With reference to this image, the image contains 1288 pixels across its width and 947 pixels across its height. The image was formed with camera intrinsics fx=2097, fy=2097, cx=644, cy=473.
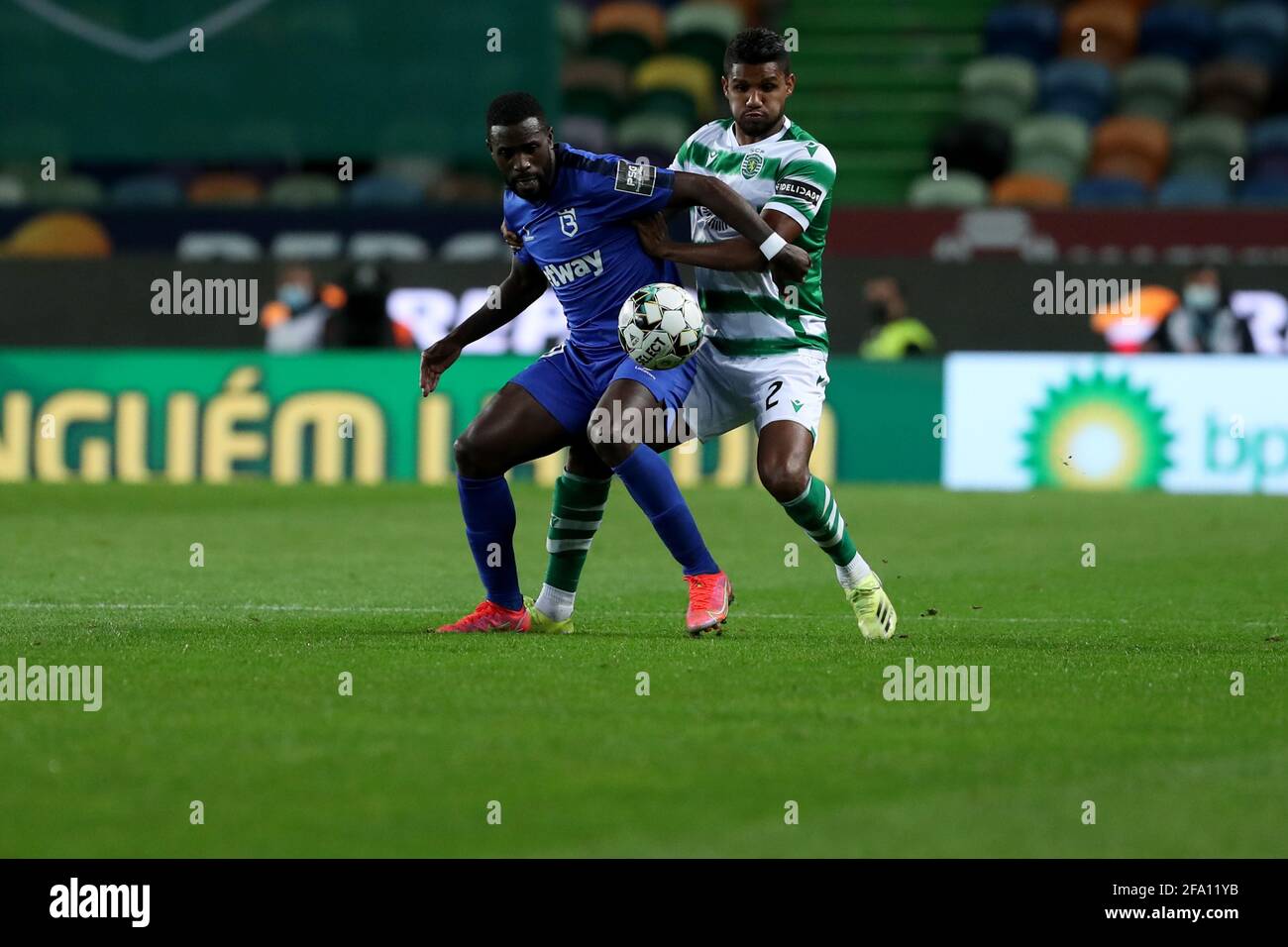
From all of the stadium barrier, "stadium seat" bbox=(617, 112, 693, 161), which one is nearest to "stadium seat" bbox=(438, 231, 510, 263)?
the stadium barrier

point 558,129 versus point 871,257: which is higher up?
point 558,129

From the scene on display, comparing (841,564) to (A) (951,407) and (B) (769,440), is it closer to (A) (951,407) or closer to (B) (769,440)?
(B) (769,440)

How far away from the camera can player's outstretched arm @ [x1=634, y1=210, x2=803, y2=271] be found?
24.5 feet

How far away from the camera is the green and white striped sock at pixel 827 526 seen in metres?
7.55

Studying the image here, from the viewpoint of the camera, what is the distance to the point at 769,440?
764cm

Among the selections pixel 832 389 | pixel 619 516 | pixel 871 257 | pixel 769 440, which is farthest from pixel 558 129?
pixel 769 440

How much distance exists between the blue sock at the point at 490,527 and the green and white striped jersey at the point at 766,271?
1.01m

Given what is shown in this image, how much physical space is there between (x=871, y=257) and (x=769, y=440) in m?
11.3

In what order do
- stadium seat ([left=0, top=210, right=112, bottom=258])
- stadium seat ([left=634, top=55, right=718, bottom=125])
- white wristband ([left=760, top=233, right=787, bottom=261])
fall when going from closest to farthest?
white wristband ([left=760, top=233, right=787, bottom=261])
stadium seat ([left=0, top=210, right=112, bottom=258])
stadium seat ([left=634, top=55, right=718, bottom=125])

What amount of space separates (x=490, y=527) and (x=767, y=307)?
4.38 ft

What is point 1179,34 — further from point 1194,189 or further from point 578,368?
point 578,368

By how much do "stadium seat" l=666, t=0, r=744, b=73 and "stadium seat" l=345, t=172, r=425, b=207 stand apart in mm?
4981

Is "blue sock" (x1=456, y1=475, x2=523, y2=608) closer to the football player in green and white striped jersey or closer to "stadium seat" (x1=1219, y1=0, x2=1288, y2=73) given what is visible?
the football player in green and white striped jersey
